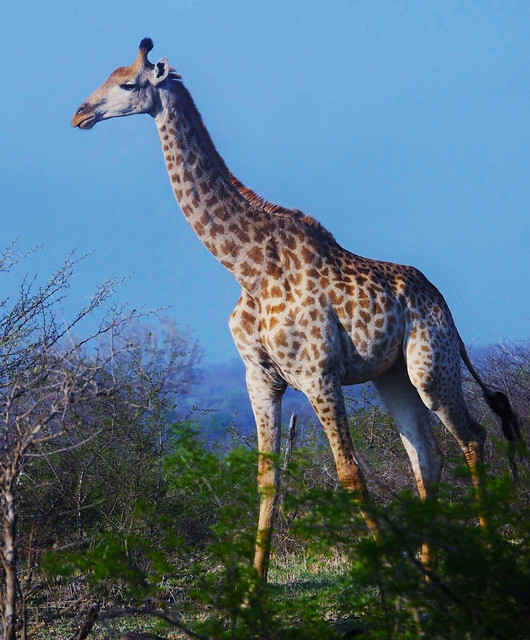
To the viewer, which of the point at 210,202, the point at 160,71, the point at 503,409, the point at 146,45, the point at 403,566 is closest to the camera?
the point at 403,566

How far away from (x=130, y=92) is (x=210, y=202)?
3.29ft

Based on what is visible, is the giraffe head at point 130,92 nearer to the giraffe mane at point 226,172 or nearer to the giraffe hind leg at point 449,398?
the giraffe mane at point 226,172

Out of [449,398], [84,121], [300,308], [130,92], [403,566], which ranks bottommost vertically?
[403,566]

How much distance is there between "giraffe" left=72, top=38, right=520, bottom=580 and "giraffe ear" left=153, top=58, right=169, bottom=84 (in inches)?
0.4

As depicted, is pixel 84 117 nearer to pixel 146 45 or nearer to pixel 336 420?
pixel 146 45

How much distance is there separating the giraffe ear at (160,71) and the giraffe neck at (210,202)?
114 millimetres

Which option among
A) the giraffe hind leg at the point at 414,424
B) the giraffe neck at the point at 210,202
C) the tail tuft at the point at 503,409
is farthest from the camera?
the tail tuft at the point at 503,409

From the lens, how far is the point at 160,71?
634cm

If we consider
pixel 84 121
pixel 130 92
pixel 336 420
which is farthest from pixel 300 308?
pixel 84 121

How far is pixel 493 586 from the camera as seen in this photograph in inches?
123

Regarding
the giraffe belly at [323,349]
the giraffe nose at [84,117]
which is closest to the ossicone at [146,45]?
the giraffe nose at [84,117]

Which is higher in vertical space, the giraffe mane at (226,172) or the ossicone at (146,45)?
the ossicone at (146,45)

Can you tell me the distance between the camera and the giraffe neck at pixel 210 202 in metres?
6.15

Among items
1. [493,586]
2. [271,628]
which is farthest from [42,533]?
[493,586]
